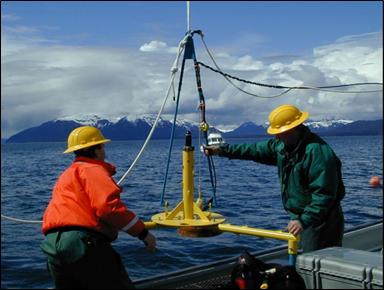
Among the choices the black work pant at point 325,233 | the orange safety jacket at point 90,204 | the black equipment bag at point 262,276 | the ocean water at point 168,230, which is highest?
the orange safety jacket at point 90,204

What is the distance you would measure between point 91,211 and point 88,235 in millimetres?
164

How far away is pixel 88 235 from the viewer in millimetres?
3936

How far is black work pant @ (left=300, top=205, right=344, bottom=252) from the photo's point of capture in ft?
15.8

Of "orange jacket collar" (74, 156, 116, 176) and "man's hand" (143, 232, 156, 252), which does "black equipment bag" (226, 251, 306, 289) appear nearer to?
"man's hand" (143, 232, 156, 252)

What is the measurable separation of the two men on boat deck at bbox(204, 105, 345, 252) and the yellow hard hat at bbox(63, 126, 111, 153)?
146 cm

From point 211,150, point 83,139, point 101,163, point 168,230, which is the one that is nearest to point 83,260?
point 101,163

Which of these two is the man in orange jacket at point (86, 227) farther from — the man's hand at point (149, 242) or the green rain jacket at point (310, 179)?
the green rain jacket at point (310, 179)

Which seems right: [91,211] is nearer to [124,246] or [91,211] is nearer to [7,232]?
[124,246]

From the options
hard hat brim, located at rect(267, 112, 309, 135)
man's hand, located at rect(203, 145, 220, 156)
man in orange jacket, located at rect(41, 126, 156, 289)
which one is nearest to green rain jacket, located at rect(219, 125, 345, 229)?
hard hat brim, located at rect(267, 112, 309, 135)

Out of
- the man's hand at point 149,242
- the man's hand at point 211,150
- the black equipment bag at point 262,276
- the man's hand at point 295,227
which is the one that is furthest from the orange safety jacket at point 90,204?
the man's hand at point 211,150

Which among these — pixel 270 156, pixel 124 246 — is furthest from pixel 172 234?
pixel 270 156

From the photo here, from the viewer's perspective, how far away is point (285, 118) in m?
4.79

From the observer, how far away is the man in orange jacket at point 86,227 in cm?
390

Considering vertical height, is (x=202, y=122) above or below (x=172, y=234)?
above
